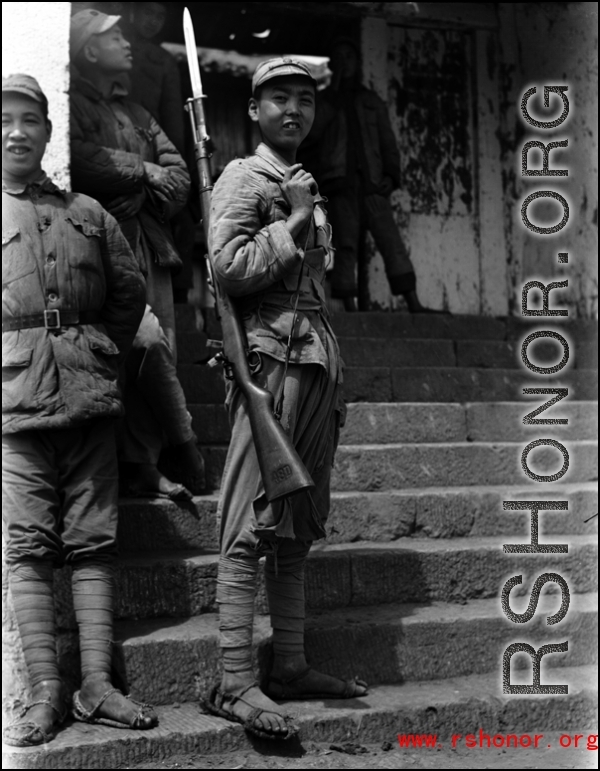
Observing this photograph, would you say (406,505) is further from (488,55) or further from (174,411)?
(488,55)

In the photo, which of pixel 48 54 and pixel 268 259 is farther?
pixel 48 54

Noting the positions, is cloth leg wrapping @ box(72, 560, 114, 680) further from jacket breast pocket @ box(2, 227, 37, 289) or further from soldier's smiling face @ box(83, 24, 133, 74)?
soldier's smiling face @ box(83, 24, 133, 74)

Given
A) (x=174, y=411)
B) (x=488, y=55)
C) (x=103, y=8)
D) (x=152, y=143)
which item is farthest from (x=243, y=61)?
(x=174, y=411)

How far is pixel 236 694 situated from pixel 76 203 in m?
1.91

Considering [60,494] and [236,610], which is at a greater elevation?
[60,494]

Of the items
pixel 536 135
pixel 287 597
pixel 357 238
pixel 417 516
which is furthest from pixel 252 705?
pixel 536 135

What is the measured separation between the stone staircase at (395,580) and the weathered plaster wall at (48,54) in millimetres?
1569

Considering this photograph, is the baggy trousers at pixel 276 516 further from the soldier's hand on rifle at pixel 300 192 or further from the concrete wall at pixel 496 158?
the concrete wall at pixel 496 158

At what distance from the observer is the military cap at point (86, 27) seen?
4625 mm

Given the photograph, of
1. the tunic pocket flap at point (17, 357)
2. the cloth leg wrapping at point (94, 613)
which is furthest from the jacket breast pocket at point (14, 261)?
the cloth leg wrapping at point (94, 613)

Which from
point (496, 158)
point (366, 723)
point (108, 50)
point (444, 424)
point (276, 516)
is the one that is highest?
point (496, 158)

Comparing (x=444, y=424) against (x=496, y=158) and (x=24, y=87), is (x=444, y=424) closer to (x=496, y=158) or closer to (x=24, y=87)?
(x=24, y=87)

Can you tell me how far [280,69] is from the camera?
3.49 m

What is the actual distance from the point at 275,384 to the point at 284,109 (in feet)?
3.33
